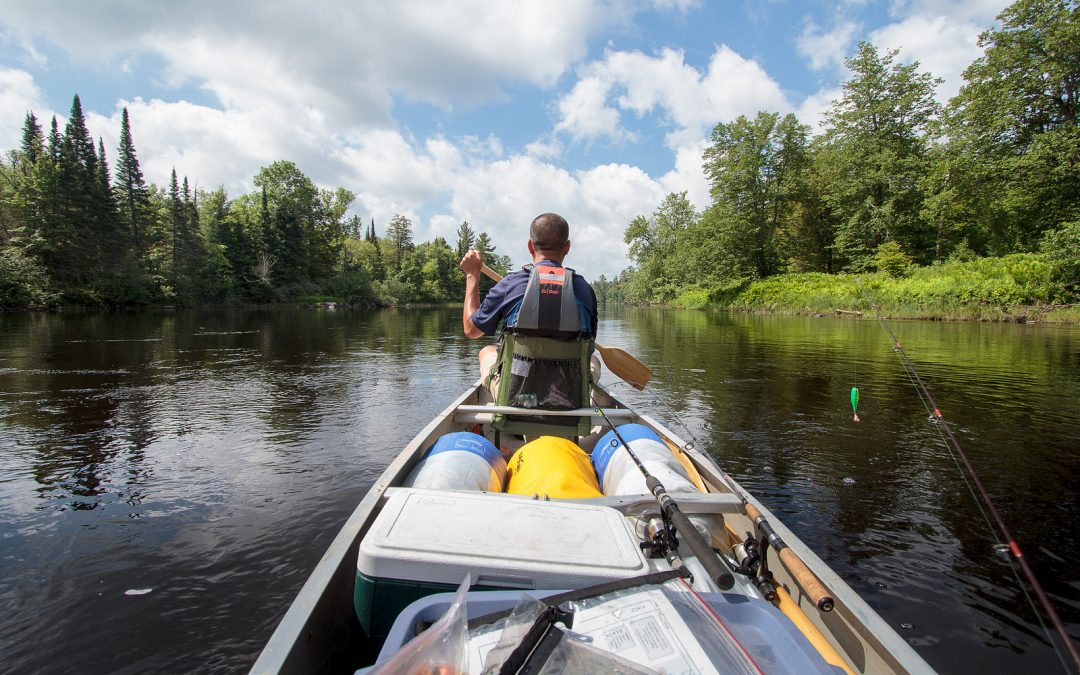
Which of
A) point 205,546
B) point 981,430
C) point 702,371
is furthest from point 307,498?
point 702,371

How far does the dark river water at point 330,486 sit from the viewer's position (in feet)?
9.82

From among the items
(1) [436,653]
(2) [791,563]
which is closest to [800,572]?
(2) [791,563]

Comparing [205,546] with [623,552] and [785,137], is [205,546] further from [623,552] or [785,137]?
[785,137]

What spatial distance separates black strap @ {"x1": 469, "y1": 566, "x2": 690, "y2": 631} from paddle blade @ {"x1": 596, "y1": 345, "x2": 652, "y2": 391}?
3.99 m

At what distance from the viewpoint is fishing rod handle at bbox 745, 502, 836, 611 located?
5.55 ft

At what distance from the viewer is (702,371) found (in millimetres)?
12156

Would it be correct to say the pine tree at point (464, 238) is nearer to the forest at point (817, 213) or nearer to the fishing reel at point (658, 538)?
the forest at point (817, 213)

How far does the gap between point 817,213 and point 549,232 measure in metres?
53.3

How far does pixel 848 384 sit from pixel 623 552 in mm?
10597

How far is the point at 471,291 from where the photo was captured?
3.82 metres

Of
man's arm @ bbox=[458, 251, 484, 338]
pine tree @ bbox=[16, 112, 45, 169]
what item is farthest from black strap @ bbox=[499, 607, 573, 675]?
pine tree @ bbox=[16, 112, 45, 169]

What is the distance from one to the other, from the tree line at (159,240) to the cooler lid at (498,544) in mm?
46833

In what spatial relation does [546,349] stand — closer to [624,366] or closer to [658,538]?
[658,538]

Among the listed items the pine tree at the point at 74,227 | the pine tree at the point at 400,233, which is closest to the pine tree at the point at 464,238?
the pine tree at the point at 400,233
